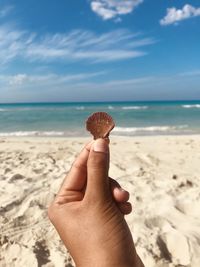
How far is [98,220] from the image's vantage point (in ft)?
3.90

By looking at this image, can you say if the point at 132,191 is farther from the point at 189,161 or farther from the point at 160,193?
the point at 189,161

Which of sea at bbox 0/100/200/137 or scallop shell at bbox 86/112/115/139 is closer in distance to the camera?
scallop shell at bbox 86/112/115/139

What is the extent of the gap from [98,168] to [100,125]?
6.5 inches

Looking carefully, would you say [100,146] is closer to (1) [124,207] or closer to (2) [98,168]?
(2) [98,168]

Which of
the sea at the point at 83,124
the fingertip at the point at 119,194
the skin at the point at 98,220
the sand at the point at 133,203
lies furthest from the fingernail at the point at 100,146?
the sea at the point at 83,124

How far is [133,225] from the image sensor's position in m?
3.37

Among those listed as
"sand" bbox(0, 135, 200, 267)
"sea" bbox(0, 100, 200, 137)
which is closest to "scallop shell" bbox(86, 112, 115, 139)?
"sand" bbox(0, 135, 200, 267)

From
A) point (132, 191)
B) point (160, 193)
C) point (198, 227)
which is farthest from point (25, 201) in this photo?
point (198, 227)

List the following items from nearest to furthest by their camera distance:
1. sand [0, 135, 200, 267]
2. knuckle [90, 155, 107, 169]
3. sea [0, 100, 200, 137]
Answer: knuckle [90, 155, 107, 169] → sand [0, 135, 200, 267] → sea [0, 100, 200, 137]

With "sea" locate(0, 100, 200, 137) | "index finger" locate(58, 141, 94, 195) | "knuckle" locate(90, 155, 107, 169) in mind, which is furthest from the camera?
"sea" locate(0, 100, 200, 137)

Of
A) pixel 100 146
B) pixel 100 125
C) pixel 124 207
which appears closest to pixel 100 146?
pixel 100 146

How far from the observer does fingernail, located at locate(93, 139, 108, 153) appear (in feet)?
3.65

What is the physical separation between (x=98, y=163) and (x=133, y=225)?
2.43 meters

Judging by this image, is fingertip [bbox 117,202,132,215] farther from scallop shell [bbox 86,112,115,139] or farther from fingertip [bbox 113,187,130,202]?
scallop shell [bbox 86,112,115,139]
